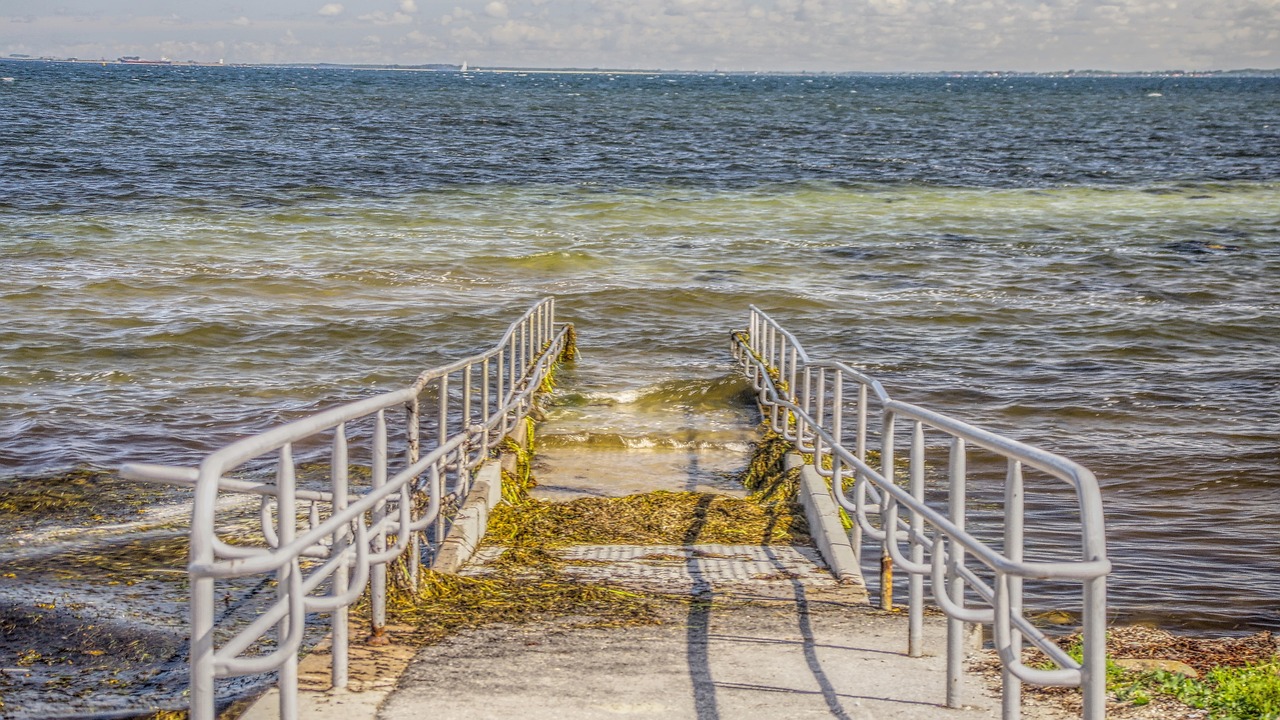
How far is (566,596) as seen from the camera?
5664mm

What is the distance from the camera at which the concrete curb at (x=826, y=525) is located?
19.7 ft

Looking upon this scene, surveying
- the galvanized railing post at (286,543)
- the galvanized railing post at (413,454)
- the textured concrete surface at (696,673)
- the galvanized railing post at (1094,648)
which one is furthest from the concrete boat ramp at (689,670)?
the galvanized railing post at (1094,648)

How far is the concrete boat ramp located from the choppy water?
269 cm

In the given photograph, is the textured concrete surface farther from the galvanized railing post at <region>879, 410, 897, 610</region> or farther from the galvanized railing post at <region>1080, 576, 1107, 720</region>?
the galvanized railing post at <region>1080, 576, 1107, 720</region>

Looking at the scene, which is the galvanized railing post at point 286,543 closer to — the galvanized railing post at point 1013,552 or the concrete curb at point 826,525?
the galvanized railing post at point 1013,552

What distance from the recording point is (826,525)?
6758 mm

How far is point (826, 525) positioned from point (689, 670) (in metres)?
2.33

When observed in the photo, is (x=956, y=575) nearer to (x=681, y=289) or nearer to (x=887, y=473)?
(x=887, y=473)

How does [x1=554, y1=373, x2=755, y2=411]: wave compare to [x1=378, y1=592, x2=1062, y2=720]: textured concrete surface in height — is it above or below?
below

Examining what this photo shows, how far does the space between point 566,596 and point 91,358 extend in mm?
11994

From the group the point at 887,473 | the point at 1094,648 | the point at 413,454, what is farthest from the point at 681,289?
the point at 1094,648

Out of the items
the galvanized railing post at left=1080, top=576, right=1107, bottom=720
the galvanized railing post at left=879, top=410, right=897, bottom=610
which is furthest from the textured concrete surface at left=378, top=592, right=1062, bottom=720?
the galvanized railing post at left=1080, top=576, right=1107, bottom=720

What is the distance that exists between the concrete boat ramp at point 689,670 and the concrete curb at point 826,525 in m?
0.14

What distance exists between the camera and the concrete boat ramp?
164 inches
